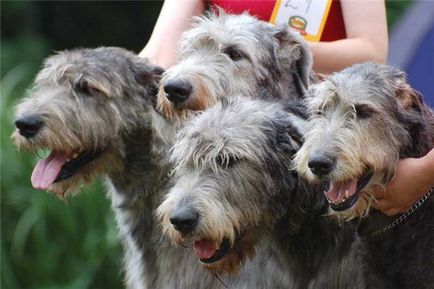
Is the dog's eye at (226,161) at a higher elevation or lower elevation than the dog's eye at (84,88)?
higher

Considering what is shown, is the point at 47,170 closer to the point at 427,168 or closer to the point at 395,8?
the point at 427,168

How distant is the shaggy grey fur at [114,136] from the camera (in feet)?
20.1

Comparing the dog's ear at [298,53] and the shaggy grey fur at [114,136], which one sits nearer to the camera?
the dog's ear at [298,53]

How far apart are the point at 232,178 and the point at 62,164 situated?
1.25 meters

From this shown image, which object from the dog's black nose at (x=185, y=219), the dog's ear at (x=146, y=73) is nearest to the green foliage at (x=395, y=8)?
the dog's ear at (x=146, y=73)

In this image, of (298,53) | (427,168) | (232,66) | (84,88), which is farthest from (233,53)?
(427,168)

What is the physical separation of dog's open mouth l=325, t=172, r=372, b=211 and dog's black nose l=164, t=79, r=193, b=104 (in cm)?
96

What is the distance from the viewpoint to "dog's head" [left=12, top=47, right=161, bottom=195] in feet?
20.1

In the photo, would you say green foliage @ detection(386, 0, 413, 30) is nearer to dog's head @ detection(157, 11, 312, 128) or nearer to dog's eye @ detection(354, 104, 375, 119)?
dog's head @ detection(157, 11, 312, 128)

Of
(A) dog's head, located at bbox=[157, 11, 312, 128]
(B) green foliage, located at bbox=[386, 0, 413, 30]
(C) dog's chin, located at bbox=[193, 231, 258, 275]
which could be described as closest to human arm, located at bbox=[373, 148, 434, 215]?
(C) dog's chin, located at bbox=[193, 231, 258, 275]

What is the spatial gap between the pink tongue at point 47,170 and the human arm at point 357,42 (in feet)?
4.51

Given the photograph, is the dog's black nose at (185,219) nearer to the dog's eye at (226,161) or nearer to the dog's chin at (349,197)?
the dog's eye at (226,161)

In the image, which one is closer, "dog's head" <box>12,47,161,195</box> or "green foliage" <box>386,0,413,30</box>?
"dog's head" <box>12,47,161,195</box>

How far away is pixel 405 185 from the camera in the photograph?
197 inches
